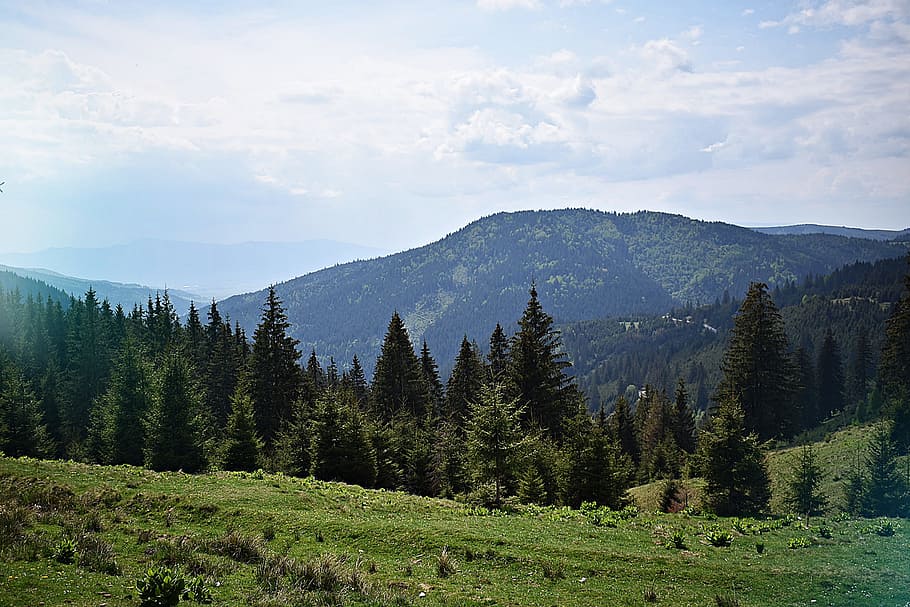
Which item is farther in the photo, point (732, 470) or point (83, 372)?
point (83, 372)

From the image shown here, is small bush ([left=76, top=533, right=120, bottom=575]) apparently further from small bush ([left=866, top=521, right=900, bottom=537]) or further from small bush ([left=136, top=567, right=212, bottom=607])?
small bush ([left=866, top=521, right=900, bottom=537])

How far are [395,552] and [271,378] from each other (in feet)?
122

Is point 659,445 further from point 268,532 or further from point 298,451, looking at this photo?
point 268,532

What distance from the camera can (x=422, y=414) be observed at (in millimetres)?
55938

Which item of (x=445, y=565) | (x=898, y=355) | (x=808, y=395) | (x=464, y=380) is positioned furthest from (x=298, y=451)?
(x=808, y=395)

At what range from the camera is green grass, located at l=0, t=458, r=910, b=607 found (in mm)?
12055

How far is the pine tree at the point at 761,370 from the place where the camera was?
46281mm

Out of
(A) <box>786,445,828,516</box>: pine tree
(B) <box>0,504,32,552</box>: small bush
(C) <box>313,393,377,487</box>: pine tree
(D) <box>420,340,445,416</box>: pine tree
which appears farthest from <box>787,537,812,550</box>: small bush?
(D) <box>420,340,445,416</box>: pine tree

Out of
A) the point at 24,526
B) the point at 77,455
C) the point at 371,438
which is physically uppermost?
Result: the point at 24,526

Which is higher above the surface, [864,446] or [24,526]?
[24,526]

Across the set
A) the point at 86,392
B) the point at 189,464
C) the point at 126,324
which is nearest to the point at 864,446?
the point at 189,464

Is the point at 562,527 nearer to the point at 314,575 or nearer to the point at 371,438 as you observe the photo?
the point at 314,575

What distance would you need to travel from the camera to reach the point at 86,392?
6062cm

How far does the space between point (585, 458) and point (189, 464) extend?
2285 cm
